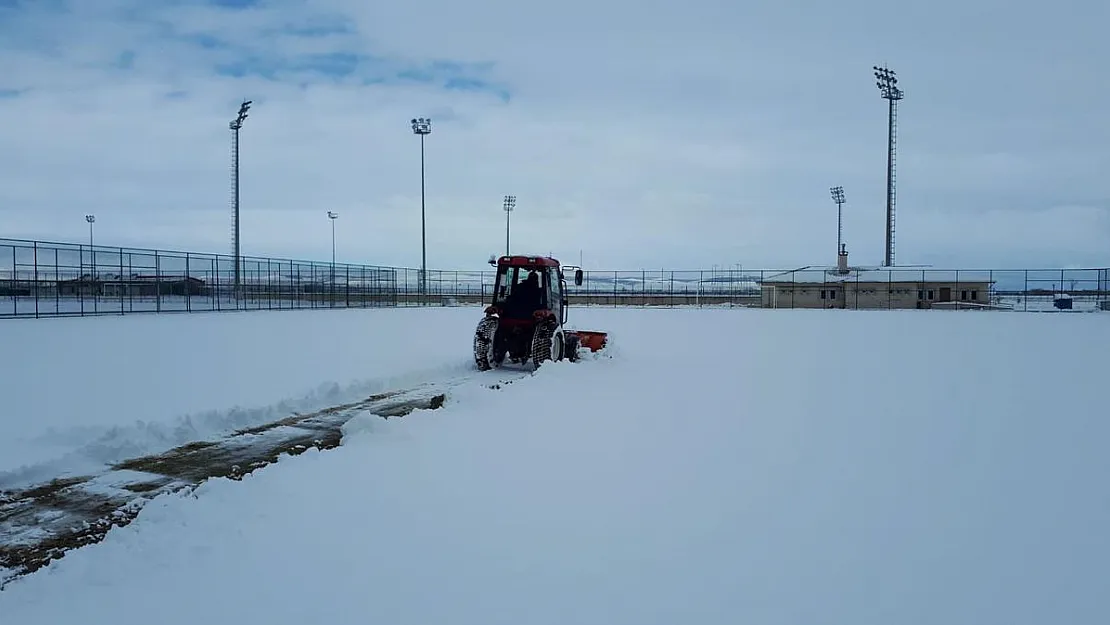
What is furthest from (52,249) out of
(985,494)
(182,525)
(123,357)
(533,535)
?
(985,494)

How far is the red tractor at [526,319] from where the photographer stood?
14.0 meters

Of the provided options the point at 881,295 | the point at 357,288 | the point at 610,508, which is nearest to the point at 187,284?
the point at 357,288

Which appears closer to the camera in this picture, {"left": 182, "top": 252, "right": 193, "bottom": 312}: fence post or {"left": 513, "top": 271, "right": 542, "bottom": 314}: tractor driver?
{"left": 513, "top": 271, "right": 542, "bottom": 314}: tractor driver

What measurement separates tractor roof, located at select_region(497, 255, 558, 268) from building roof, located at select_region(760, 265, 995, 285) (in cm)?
4157

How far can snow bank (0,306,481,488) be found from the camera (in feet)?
24.8

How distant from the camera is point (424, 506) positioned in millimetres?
5359

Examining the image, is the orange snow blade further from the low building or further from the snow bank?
the low building

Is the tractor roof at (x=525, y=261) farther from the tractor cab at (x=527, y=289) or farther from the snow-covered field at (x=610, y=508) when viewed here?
the snow-covered field at (x=610, y=508)

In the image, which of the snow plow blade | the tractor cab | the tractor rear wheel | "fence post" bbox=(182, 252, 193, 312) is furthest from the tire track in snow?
"fence post" bbox=(182, 252, 193, 312)

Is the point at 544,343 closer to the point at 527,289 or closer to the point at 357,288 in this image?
the point at 527,289

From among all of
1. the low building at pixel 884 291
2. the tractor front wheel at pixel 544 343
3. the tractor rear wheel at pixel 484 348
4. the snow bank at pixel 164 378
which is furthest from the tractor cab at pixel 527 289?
the low building at pixel 884 291

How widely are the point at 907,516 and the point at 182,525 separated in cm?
496

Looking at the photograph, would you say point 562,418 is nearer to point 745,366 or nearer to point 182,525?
point 182,525

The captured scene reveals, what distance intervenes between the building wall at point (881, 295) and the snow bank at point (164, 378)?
119ft
